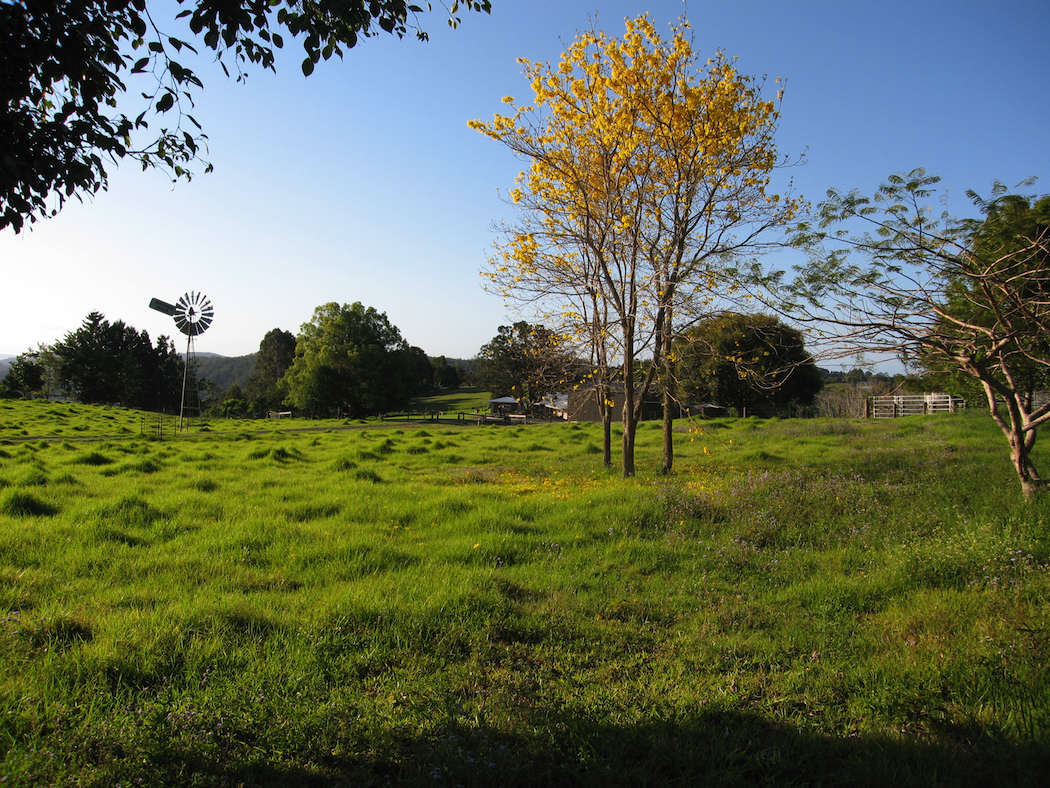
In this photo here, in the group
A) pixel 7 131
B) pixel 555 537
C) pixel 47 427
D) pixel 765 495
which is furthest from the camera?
pixel 47 427

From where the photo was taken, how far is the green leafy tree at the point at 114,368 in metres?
66.0

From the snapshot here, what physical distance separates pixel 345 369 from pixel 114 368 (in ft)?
134

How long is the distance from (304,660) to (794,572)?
4.89 meters

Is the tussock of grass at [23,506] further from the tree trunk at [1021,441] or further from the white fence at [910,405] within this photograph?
the white fence at [910,405]

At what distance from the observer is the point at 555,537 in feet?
23.6

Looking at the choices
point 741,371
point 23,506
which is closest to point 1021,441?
point 741,371

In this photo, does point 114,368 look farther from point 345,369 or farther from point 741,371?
point 741,371

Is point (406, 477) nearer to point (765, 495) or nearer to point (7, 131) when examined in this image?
point (765, 495)

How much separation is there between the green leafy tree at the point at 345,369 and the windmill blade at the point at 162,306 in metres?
15.1

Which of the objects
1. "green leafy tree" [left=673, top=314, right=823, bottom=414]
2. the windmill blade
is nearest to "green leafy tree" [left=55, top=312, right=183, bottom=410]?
the windmill blade

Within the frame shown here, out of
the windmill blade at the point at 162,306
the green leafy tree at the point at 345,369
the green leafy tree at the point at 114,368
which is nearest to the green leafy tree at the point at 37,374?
the green leafy tree at the point at 114,368

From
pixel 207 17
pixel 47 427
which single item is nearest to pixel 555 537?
pixel 207 17

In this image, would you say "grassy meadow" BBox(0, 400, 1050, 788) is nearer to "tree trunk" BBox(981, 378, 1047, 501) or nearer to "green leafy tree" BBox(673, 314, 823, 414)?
"tree trunk" BBox(981, 378, 1047, 501)

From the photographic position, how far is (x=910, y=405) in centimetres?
4047
